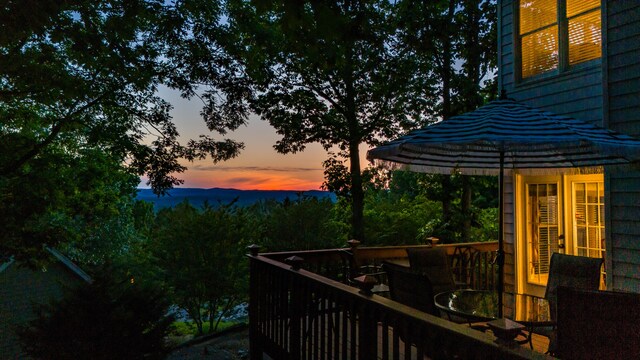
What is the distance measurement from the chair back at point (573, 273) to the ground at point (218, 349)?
4.29m

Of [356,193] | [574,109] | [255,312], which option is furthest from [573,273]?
[356,193]

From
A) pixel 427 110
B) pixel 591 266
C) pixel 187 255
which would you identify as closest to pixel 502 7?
pixel 591 266

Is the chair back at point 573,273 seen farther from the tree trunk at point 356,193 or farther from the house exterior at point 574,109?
the tree trunk at point 356,193

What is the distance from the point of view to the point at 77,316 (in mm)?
5434

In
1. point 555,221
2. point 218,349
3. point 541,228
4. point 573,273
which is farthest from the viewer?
point 218,349

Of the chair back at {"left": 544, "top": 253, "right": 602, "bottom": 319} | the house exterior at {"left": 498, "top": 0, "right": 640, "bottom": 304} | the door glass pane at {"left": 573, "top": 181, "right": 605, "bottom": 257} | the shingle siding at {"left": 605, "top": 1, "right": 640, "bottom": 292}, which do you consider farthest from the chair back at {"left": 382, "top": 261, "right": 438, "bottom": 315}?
the door glass pane at {"left": 573, "top": 181, "right": 605, "bottom": 257}

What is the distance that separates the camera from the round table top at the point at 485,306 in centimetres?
351

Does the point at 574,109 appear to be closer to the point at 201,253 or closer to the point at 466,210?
the point at 466,210

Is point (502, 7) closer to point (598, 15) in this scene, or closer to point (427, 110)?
point (598, 15)

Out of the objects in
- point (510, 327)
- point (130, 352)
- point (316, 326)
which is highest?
point (510, 327)

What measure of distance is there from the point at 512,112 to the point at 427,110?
8913mm

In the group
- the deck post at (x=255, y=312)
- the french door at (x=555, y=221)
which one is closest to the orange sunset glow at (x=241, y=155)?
the deck post at (x=255, y=312)

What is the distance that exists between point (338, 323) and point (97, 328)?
148 inches

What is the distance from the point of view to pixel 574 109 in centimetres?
567
